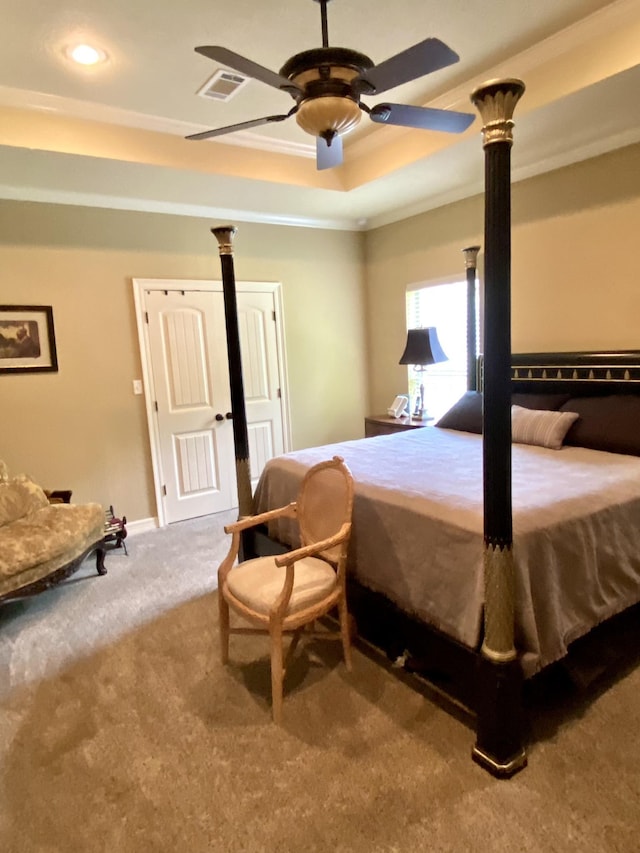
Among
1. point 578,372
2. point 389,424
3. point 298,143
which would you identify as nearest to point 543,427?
point 578,372

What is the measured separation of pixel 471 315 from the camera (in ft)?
13.6

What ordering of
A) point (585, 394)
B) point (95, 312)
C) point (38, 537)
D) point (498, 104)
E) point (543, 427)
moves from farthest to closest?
1. point (95, 312)
2. point (585, 394)
3. point (543, 427)
4. point (38, 537)
5. point (498, 104)

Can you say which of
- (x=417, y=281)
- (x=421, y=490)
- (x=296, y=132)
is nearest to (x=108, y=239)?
(x=296, y=132)

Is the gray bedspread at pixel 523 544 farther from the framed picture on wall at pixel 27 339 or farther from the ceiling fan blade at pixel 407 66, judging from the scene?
the framed picture on wall at pixel 27 339

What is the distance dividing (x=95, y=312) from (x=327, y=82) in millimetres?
2762

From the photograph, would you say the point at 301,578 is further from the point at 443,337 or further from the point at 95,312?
the point at 443,337

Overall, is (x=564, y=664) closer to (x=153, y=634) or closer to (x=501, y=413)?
(x=501, y=413)

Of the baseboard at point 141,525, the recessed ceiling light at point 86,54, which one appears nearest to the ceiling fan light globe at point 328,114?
the recessed ceiling light at point 86,54

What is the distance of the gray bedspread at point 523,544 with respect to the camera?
1.83 m

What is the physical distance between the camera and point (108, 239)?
4.02 metres

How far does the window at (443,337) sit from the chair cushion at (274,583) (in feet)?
8.65

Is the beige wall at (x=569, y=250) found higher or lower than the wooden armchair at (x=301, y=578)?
higher

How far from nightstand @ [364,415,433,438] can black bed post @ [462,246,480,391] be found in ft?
1.77

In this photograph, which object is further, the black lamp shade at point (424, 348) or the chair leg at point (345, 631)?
the black lamp shade at point (424, 348)
